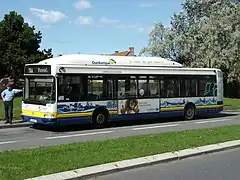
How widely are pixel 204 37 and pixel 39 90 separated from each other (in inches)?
1107

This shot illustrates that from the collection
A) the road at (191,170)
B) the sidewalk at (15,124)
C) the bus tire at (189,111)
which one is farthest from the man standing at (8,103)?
the road at (191,170)

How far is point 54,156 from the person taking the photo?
31.1 ft

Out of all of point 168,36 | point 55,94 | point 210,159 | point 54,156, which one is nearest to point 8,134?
point 55,94

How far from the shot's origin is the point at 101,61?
19172mm

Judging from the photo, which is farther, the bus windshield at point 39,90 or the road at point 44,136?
the bus windshield at point 39,90

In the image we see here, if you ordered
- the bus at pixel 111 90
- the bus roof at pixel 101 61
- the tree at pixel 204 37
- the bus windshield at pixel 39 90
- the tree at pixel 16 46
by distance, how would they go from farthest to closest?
the tree at pixel 16 46 < the tree at pixel 204 37 < the bus roof at pixel 101 61 < the bus at pixel 111 90 < the bus windshield at pixel 39 90

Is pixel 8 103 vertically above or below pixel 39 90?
below

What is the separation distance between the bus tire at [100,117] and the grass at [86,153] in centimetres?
524

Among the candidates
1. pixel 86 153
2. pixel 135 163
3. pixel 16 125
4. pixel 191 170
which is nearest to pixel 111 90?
pixel 16 125

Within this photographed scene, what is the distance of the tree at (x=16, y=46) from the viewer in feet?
161

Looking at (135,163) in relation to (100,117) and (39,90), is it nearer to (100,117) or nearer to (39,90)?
(39,90)

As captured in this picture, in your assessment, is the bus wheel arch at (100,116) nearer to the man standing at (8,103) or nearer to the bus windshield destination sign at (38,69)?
the bus windshield destination sign at (38,69)

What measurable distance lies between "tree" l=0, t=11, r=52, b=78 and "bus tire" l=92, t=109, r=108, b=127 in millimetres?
32244

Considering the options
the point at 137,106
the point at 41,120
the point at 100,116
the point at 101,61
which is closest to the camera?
the point at 41,120
